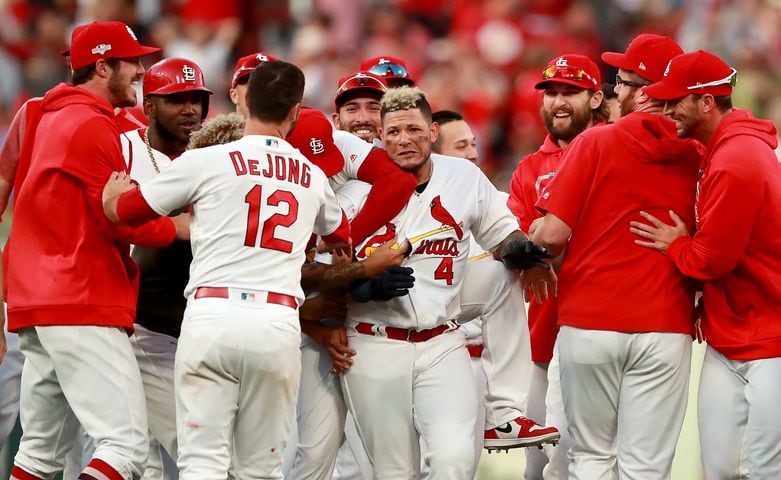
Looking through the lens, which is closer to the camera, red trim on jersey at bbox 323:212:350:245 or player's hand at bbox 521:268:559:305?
red trim on jersey at bbox 323:212:350:245

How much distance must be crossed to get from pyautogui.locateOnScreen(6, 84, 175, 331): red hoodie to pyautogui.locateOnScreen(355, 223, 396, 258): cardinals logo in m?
0.96

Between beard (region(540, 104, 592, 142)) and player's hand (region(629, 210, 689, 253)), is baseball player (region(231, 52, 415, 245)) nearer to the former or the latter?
player's hand (region(629, 210, 689, 253))

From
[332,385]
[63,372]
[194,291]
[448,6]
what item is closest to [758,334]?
[332,385]

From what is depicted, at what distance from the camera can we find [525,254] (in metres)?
5.81

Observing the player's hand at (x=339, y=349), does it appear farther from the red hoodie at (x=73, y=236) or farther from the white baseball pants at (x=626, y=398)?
the white baseball pants at (x=626, y=398)

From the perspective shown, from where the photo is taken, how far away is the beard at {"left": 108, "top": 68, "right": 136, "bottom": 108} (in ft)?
19.2

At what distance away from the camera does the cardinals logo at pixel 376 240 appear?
19.5 ft

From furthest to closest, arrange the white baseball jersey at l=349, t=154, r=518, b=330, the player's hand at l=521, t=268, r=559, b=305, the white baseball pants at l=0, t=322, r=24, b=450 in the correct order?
the white baseball pants at l=0, t=322, r=24, b=450 → the player's hand at l=521, t=268, r=559, b=305 → the white baseball jersey at l=349, t=154, r=518, b=330

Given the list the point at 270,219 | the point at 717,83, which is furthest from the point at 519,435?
the point at 717,83

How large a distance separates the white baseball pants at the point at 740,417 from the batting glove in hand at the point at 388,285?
4.82 feet

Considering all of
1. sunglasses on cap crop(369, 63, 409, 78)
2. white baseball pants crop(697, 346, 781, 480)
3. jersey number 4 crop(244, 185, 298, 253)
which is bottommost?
white baseball pants crop(697, 346, 781, 480)

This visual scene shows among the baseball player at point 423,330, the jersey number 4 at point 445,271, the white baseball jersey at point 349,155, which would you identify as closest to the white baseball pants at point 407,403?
the baseball player at point 423,330

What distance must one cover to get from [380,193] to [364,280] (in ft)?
1.42

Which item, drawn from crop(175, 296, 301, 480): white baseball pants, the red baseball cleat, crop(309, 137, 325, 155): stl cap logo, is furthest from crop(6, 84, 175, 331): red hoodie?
the red baseball cleat
